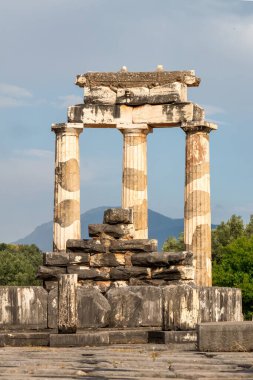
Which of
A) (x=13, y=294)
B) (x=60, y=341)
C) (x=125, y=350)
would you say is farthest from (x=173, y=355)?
(x=13, y=294)

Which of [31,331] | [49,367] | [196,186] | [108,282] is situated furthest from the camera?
[196,186]

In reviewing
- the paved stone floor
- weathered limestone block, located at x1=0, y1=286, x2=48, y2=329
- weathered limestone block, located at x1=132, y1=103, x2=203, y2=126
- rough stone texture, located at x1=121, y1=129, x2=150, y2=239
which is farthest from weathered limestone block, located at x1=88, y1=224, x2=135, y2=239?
weathered limestone block, located at x1=132, y1=103, x2=203, y2=126

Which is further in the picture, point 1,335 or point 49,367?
point 1,335

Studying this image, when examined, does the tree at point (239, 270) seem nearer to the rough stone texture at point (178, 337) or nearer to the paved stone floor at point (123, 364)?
the rough stone texture at point (178, 337)

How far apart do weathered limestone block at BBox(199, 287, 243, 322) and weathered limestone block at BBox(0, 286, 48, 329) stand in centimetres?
336

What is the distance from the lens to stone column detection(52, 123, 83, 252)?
4888 cm

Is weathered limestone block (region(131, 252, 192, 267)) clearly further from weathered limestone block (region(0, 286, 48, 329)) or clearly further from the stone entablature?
the stone entablature

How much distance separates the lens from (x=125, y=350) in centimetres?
2070

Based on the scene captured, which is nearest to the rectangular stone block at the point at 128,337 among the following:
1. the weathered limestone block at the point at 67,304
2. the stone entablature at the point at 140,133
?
the weathered limestone block at the point at 67,304

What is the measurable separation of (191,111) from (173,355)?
30727 millimetres

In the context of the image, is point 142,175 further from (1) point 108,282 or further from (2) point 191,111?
(1) point 108,282

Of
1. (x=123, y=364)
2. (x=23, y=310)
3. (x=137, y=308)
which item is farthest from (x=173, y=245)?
(x=123, y=364)

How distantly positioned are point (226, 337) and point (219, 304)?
4.80m

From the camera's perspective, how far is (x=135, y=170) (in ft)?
163
